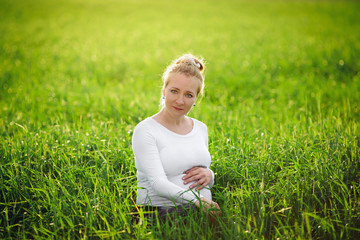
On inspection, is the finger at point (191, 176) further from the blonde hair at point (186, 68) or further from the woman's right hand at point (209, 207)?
the blonde hair at point (186, 68)

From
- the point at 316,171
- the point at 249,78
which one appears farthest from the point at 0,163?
the point at 249,78

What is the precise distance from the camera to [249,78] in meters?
8.09

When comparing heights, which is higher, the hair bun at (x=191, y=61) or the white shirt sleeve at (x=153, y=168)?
the hair bun at (x=191, y=61)

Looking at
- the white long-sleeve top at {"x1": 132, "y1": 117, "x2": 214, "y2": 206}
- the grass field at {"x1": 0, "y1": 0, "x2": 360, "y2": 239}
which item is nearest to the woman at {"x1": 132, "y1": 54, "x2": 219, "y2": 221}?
the white long-sleeve top at {"x1": 132, "y1": 117, "x2": 214, "y2": 206}

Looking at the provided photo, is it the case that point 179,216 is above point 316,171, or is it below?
below

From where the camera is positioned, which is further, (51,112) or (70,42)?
(70,42)

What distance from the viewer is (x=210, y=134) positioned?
4094mm

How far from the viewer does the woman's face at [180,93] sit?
2613mm

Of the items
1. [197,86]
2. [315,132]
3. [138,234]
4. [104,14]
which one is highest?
[104,14]

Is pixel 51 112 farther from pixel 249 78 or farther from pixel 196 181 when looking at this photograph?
pixel 249 78

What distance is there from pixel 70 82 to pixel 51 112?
8.00 ft

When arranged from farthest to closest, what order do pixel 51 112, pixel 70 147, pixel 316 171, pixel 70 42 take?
1. pixel 70 42
2. pixel 51 112
3. pixel 70 147
4. pixel 316 171

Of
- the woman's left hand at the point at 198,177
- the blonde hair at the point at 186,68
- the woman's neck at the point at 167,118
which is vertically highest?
the blonde hair at the point at 186,68

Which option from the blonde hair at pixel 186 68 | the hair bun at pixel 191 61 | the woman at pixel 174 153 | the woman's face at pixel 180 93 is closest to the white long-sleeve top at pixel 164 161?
the woman at pixel 174 153
